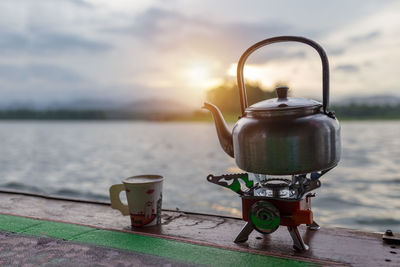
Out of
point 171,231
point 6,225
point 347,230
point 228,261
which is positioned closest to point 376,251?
point 347,230

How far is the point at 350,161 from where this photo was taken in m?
13.1

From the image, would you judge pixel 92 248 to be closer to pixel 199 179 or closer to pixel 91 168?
pixel 199 179

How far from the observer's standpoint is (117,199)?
6.81 feet

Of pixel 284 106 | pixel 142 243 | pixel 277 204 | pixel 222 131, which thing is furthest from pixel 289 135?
pixel 142 243

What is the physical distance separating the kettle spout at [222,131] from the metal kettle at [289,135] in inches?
10.3

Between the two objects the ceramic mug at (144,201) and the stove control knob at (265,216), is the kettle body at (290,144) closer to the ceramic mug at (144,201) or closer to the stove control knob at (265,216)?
the stove control knob at (265,216)


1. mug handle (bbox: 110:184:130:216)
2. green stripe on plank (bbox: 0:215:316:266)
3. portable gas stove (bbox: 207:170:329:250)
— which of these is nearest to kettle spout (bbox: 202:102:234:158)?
portable gas stove (bbox: 207:170:329:250)

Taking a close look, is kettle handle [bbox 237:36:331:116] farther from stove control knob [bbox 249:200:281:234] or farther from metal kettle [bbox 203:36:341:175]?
Answer: stove control knob [bbox 249:200:281:234]

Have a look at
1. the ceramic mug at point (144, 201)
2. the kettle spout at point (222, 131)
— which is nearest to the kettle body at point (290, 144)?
the kettle spout at point (222, 131)

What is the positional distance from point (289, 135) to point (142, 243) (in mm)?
897

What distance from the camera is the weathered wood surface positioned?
1561mm

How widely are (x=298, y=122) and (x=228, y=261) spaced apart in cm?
65

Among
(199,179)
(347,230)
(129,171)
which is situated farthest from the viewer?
(129,171)

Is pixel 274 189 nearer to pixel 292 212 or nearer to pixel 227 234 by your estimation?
pixel 292 212
